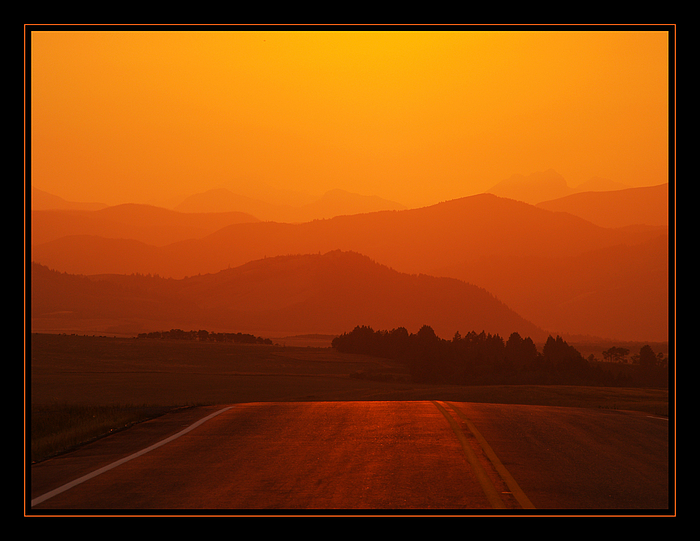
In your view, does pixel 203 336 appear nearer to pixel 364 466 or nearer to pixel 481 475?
pixel 364 466

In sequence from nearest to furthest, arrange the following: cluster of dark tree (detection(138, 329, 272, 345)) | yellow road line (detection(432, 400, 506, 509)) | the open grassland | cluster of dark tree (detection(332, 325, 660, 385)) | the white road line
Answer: yellow road line (detection(432, 400, 506, 509)) → the white road line → the open grassland → cluster of dark tree (detection(332, 325, 660, 385)) → cluster of dark tree (detection(138, 329, 272, 345))

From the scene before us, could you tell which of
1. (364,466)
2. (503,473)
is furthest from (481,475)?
(364,466)

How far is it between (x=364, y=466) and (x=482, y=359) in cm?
8914

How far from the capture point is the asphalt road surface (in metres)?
8.56

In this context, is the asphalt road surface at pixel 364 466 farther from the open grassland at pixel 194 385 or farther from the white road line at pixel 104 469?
the open grassland at pixel 194 385

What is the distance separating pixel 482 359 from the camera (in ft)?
320

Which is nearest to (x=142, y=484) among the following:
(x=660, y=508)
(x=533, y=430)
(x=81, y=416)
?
(x=660, y=508)

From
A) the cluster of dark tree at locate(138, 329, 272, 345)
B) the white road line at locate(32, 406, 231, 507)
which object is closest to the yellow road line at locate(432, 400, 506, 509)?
the white road line at locate(32, 406, 231, 507)

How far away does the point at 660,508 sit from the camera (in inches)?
340

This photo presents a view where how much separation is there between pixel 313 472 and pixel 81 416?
40.3 ft

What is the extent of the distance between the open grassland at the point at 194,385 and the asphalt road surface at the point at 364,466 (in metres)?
2.43

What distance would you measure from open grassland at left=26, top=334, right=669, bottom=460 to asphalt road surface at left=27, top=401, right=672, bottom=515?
2426 millimetres

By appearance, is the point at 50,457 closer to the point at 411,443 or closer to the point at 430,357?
the point at 411,443

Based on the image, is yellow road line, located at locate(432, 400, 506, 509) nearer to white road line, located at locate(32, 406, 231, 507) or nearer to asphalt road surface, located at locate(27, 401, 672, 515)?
asphalt road surface, located at locate(27, 401, 672, 515)
